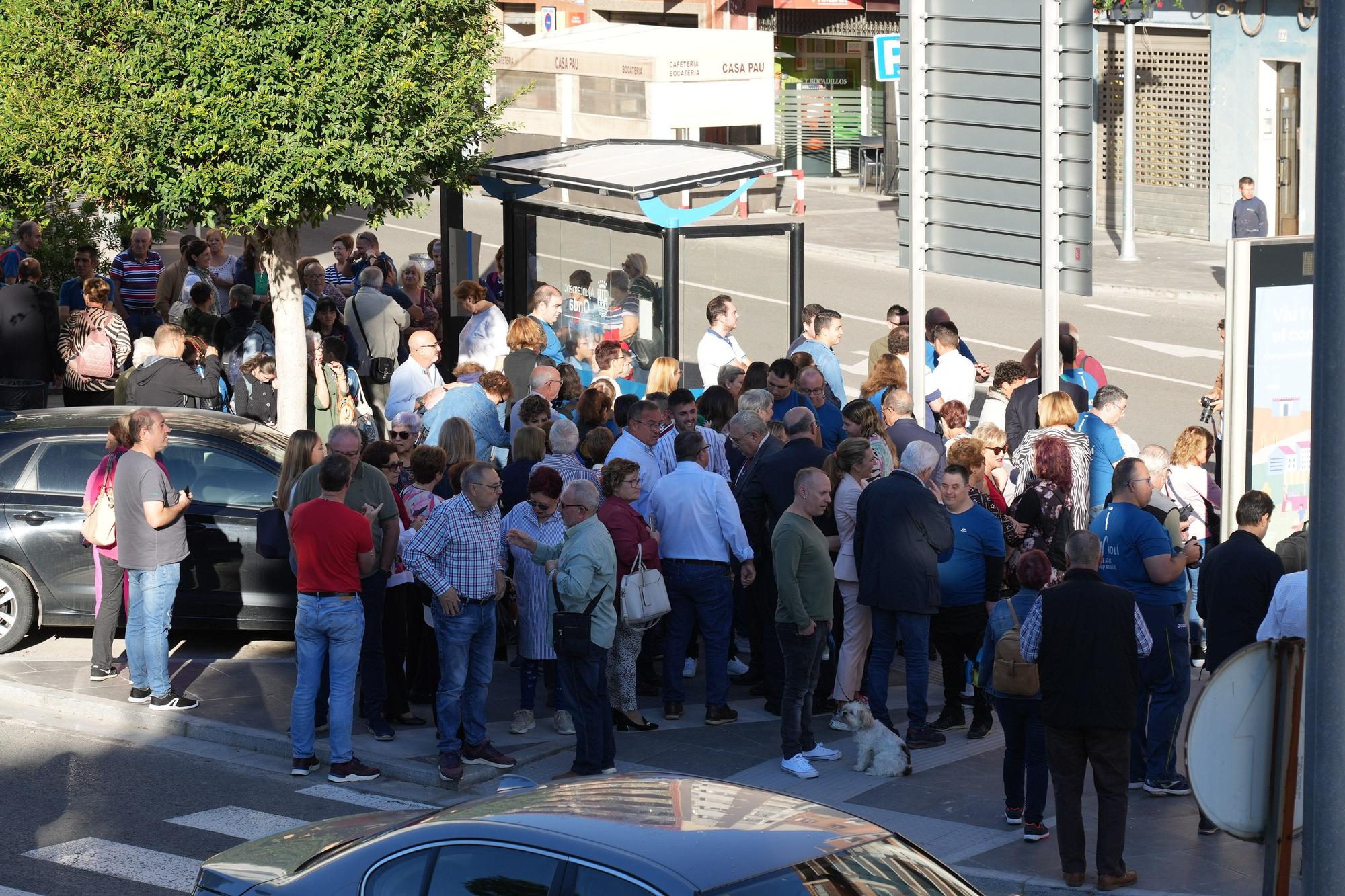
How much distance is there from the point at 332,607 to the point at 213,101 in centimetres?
494

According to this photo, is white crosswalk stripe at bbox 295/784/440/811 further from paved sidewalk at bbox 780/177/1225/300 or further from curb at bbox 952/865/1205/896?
paved sidewalk at bbox 780/177/1225/300

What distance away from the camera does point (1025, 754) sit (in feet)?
27.8

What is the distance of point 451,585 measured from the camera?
29.8 ft

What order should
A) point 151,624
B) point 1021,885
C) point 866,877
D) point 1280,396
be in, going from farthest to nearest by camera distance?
point 1280,396, point 151,624, point 1021,885, point 866,877

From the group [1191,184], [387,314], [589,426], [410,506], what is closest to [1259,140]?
[1191,184]

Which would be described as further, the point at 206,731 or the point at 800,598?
the point at 206,731

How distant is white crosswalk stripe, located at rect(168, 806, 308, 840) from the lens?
8469 mm

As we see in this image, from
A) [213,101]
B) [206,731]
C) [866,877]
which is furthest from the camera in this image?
[213,101]

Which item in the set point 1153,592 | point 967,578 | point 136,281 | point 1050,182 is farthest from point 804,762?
point 136,281

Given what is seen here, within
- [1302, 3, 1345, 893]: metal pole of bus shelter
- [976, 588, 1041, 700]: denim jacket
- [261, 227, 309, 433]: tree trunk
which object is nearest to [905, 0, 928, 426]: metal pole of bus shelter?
[976, 588, 1041, 700]: denim jacket

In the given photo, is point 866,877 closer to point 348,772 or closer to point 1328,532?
point 1328,532

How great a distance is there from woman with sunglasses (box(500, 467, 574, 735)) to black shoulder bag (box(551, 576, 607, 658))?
521mm

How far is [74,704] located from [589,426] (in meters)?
3.97

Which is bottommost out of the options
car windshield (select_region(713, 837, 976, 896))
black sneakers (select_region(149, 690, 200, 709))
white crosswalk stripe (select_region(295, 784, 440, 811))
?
white crosswalk stripe (select_region(295, 784, 440, 811))
